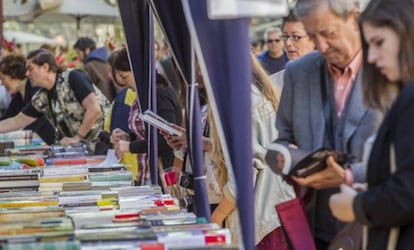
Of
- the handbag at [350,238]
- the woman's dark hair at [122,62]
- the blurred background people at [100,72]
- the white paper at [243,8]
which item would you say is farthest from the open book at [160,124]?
the blurred background people at [100,72]

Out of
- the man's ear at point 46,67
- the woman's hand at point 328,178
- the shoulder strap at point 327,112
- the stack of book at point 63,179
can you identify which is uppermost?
the shoulder strap at point 327,112

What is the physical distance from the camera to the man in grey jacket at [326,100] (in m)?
3.03

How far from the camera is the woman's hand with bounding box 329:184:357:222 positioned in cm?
265

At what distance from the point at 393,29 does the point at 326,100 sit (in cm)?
57

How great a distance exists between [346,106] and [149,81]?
235 centimetres

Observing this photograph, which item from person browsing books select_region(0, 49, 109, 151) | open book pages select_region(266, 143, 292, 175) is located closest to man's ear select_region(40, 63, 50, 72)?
person browsing books select_region(0, 49, 109, 151)

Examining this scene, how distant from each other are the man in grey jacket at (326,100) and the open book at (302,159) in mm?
25

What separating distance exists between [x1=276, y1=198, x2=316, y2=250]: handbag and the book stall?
218mm

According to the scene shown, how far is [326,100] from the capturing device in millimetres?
3139

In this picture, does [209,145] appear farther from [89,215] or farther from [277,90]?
[89,215]

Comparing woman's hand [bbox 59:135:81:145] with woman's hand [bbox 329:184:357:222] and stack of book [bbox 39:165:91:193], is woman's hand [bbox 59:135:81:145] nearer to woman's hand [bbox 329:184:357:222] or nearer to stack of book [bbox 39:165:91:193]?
stack of book [bbox 39:165:91:193]

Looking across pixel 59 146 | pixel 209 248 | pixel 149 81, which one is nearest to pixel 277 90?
pixel 149 81

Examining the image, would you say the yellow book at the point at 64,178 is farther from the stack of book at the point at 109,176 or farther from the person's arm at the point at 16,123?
the person's arm at the point at 16,123

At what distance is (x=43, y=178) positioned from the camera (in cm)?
472
